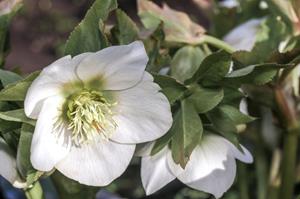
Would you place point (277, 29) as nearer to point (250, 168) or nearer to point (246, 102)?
point (246, 102)

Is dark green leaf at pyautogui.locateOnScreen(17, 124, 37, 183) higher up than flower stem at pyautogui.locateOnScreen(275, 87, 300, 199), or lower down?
higher up

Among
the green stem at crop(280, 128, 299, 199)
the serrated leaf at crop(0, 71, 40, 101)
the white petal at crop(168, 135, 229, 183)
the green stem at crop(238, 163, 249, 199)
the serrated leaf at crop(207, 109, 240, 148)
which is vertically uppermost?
the serrated leaf at crop(0, 71, 40, 101)

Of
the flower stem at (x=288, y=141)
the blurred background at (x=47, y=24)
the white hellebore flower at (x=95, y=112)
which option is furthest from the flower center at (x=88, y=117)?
A: the blurred background at (x=47, y=24)

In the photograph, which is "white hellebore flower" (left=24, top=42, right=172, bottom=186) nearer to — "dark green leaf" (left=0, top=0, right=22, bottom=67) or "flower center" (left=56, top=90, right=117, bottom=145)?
"flower center" (left=56, top=90, right=117, bottom=145)

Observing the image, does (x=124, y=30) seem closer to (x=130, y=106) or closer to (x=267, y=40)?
(x=130, y=106)

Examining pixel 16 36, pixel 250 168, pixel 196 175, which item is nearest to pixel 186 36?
pixel 196 175

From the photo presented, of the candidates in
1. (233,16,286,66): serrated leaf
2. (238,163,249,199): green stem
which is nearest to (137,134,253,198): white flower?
(233,16,286,66): serrated leaf
